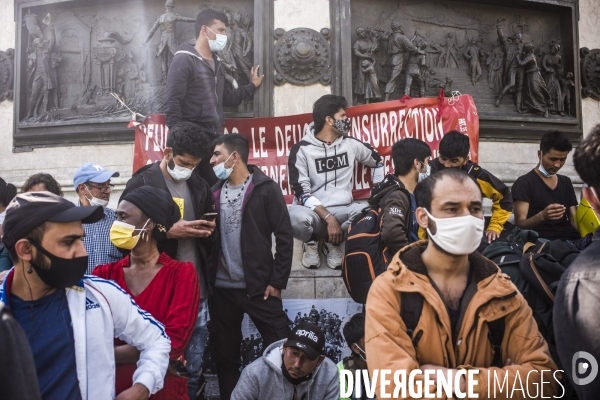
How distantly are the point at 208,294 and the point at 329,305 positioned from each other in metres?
1.58

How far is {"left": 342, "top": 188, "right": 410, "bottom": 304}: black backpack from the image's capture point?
5.44 metres

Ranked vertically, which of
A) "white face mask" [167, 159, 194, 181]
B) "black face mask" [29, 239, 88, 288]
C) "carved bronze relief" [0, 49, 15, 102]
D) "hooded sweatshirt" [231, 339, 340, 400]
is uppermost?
"carved bronze relief" [0, 49, 15, 102]

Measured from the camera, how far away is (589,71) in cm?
991

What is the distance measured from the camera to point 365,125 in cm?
824

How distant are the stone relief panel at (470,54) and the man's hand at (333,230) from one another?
108 inches

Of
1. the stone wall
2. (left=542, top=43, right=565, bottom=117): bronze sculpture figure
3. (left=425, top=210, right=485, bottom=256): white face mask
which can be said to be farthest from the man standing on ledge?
(left=542, top=43, right=565, bottom=117): bronze sculpture figure

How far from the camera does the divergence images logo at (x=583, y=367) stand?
7.89ft

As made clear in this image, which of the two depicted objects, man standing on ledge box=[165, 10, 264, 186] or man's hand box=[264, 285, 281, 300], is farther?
man standing on ledge box=[165, 10, 264, 186]

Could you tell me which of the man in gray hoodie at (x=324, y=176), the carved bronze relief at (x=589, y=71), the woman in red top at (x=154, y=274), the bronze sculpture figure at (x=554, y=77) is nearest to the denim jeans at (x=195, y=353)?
the woman in red top at (x=154, y=274)

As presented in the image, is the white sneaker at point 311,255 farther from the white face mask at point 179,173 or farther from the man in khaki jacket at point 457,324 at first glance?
the man in khaki jacket at point 457,324

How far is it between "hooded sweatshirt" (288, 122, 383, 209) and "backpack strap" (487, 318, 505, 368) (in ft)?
12.2

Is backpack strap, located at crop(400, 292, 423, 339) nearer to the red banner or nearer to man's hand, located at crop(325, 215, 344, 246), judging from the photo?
man's hand, located at crop(325, 215, 344, 246)

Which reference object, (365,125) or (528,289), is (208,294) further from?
(365,125)

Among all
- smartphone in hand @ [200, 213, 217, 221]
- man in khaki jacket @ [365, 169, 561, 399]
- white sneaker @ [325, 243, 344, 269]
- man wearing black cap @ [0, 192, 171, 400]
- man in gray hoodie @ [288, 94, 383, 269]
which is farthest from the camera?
white sneaker @ [325, 243, 344, 269]
